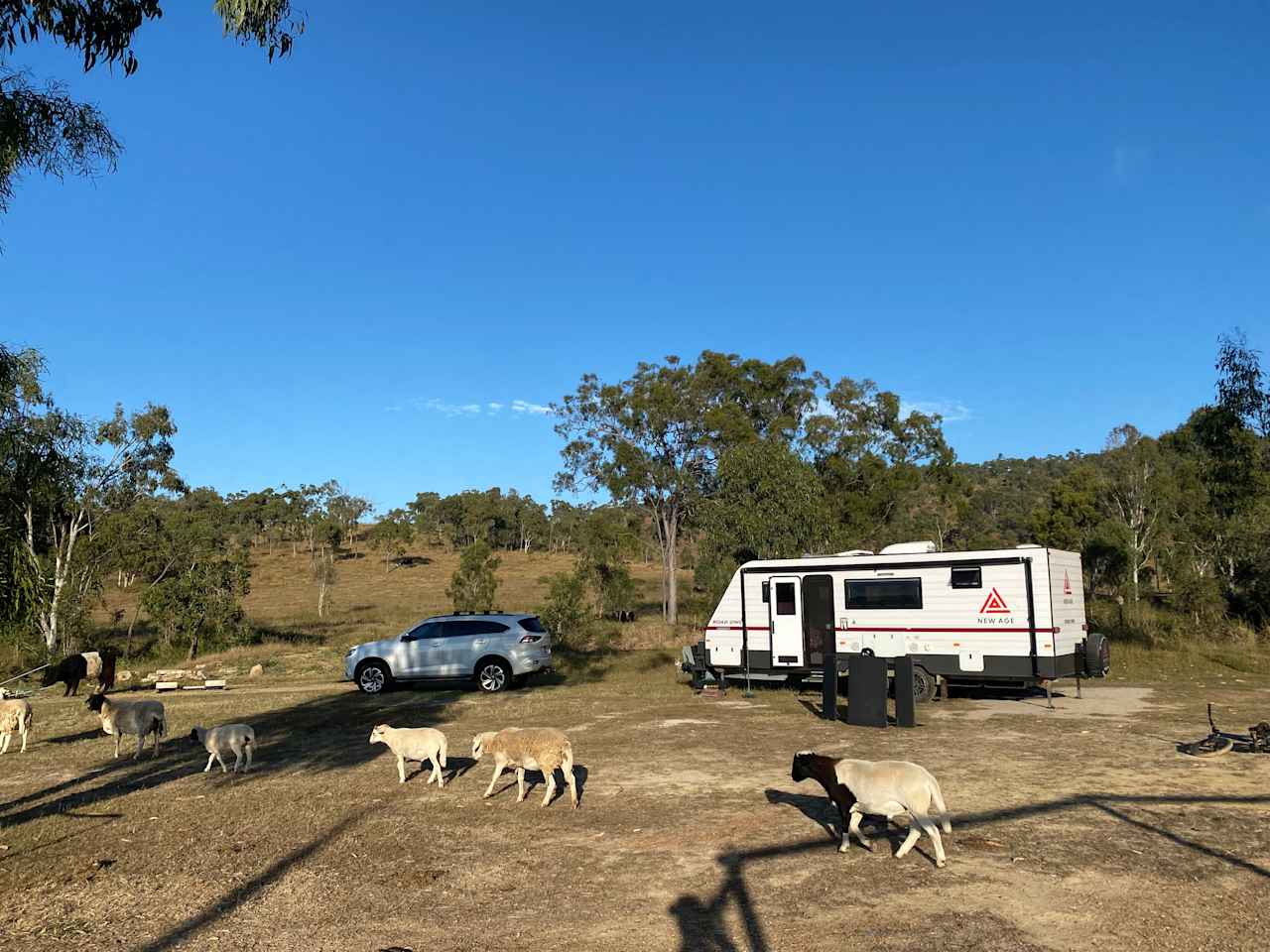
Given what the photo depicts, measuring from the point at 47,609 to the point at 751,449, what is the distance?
24.6 meters

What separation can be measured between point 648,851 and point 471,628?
12.8 metres

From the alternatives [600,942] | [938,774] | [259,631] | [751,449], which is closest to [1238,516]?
[751,449]

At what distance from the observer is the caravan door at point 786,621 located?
664 inches

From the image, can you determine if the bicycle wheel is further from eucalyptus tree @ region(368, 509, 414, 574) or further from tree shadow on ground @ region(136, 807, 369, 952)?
eucalyptus tree @ region(368, 509, 414, 574)

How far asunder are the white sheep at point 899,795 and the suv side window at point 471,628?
13.1 m

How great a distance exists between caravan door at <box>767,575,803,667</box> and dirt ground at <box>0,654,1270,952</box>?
423cm

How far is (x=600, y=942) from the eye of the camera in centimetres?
527

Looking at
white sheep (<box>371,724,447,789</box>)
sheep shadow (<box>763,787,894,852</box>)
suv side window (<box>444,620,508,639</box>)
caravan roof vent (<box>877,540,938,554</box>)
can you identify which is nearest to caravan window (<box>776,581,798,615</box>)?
caravan roof vent (<box>877,540,938,554</box>)

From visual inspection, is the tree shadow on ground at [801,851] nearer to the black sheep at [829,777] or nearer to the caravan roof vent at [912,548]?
the black sheep at [829,777]

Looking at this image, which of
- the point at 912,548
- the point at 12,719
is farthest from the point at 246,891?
the point at 912,548

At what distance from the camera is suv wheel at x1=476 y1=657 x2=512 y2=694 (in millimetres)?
18750

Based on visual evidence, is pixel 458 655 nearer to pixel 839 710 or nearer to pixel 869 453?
pixel 839 710

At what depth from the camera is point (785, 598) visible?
17.0 m

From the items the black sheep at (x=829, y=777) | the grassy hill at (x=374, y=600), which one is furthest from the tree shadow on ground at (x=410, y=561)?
the black sheep at (x=829, y=777)
